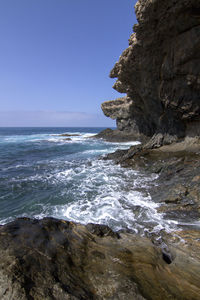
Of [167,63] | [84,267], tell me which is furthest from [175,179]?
[167,63]

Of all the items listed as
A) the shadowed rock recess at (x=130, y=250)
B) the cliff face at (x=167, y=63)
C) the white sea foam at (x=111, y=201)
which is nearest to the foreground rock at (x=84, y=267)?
the shadowed rock recess at (x=130, y=250)

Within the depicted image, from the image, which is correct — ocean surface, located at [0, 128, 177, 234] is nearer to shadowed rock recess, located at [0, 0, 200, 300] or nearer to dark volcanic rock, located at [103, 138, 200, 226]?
dark volcanic rock, located at [103, 138, 200, 226]

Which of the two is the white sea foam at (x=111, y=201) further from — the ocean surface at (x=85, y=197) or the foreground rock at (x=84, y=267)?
the foreground rock at (x=84, y=267)

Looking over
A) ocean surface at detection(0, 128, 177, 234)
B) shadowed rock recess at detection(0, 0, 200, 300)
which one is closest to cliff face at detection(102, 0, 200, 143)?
shadowed rock recess at detection(0, 0, 200, 300)

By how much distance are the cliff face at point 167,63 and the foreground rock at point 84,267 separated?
13.3 m

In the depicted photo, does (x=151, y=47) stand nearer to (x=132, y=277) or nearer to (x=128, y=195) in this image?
(x=128, y=195)

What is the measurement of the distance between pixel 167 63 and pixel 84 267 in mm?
16095

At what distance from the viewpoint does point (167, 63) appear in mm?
14109

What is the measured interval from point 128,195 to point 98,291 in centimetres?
681

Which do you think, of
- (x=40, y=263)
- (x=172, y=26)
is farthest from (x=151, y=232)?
(x=172, y=26)

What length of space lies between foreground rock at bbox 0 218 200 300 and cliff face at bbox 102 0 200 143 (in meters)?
13.3

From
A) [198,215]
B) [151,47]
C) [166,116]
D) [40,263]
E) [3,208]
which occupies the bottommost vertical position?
[3,208]

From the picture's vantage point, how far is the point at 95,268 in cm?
295

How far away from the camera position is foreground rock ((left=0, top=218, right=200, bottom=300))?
2.37 m
